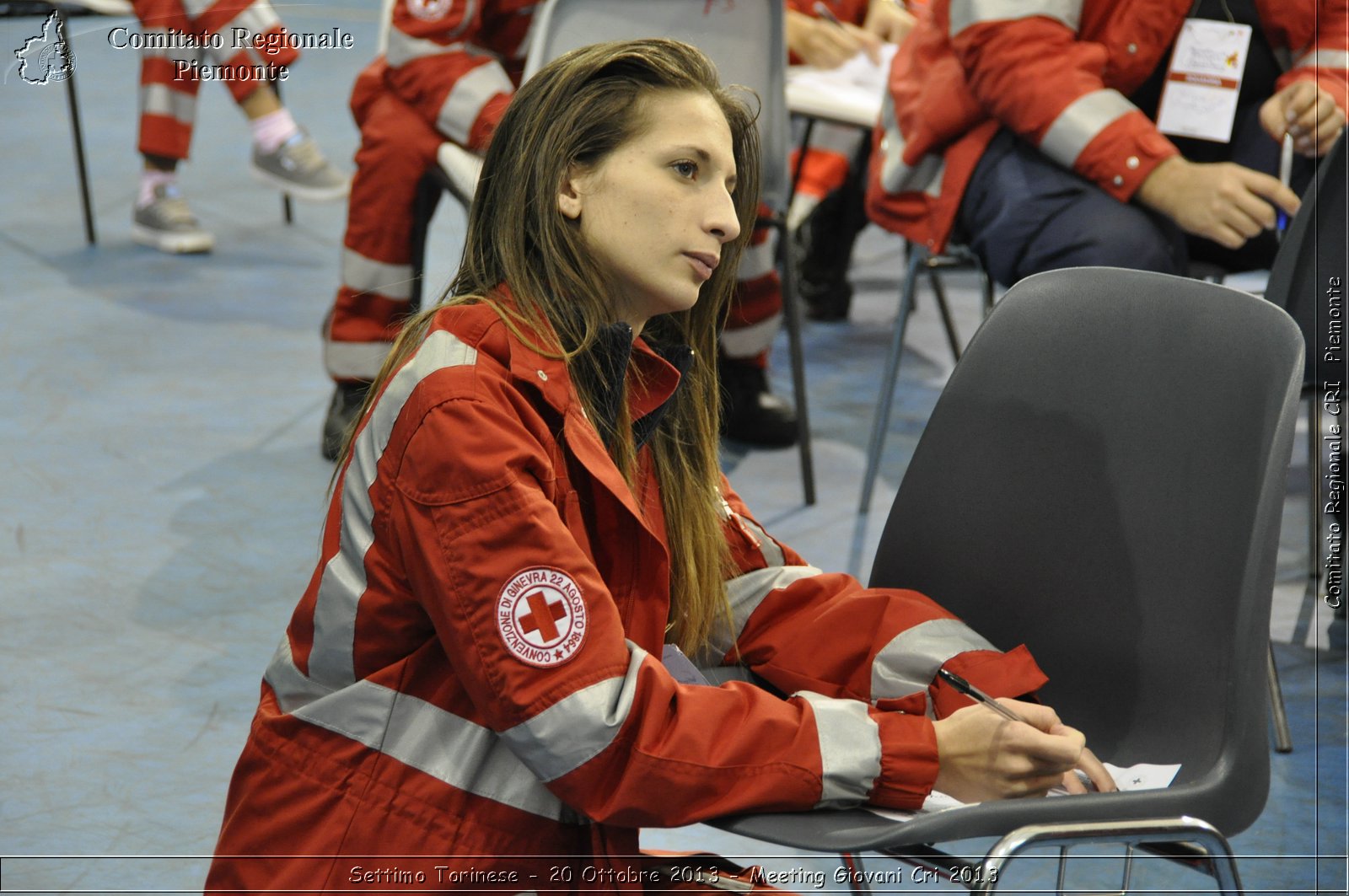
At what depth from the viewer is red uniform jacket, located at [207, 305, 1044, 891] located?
1.05m

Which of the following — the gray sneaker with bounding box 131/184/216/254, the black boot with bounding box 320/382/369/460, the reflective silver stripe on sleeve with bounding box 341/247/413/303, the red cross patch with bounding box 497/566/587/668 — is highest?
the red cross patch with bounding box 497/566/587/668

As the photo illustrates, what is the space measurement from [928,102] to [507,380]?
1.68m

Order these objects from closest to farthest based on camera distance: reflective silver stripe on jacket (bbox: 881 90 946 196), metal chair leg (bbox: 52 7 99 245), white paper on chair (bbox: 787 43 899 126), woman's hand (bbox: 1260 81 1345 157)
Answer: woman's hand (bbox: 1260 81 1345 157)
reflective silver stripe on jacket (bbox: 881 90 946 196)
white paper on chair (bbox: 787 43 899 126)
metal chair leg (bbox: 52 7 99 245)

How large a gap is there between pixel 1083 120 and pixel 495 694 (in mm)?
1691

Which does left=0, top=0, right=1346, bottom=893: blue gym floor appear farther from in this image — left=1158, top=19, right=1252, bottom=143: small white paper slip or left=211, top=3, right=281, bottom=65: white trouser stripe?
left=1158, top=19, right=1252, bottom=143: small white paper slip

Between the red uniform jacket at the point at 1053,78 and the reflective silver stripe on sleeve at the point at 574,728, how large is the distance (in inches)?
64.5

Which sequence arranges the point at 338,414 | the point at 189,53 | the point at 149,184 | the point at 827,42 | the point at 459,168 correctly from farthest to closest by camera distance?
the point at 149,184
the point at 189,53
the point at 827,42
the point at 338,414
the point at 459,168

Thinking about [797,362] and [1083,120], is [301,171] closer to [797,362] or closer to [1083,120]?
[797,362]

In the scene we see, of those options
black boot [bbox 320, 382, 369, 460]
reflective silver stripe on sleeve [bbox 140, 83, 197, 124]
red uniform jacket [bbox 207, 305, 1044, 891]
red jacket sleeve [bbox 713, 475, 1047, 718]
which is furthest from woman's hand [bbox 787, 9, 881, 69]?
red uniform jacket [bbox 207, 305, 1044, 891]

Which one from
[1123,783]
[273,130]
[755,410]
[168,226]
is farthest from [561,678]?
[168,226]

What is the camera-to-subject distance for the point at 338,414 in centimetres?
312

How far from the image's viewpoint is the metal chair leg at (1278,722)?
2.19m

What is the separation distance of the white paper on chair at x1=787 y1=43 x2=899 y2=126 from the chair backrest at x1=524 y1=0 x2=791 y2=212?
0.99 ft

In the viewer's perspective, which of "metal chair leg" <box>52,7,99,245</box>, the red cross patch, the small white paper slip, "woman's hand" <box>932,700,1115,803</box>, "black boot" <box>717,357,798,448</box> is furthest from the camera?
"metal chair leg" <box>52,7,99,245</box>
